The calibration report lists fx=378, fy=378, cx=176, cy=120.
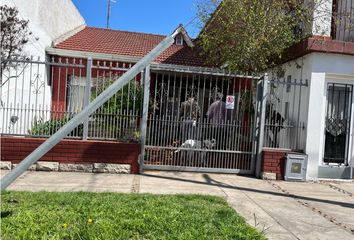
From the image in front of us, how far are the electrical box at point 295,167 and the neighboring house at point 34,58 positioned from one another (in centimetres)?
569

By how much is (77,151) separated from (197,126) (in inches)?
109

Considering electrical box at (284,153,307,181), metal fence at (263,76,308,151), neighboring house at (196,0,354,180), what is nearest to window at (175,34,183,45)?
neighboring house at (196,0,354,180)

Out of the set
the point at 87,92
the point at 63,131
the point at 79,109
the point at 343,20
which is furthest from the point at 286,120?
the point at 63,131

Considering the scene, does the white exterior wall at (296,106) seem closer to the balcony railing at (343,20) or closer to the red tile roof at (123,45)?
the balcony railing at (343,20)

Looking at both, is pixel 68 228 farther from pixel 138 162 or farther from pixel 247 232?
pixel 138 162

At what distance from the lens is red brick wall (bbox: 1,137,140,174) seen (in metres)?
8.13

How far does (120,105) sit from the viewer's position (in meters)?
8.63

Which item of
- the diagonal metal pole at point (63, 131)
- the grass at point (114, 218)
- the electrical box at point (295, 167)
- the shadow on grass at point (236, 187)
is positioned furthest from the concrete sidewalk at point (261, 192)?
the diagonal metal pole at point (63, 131)

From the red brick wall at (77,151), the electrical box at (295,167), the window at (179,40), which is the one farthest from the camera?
the window at (179,40)

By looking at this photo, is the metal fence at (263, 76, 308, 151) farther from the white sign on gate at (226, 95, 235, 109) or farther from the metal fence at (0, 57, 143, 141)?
the metal fence at (0, 57, 143, 141)

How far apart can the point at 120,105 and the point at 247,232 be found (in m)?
4.88

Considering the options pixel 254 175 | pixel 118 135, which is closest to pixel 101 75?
pixel 118 135

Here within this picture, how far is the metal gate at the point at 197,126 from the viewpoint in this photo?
345 inches

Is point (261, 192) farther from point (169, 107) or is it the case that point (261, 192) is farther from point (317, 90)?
point (317, 90)
